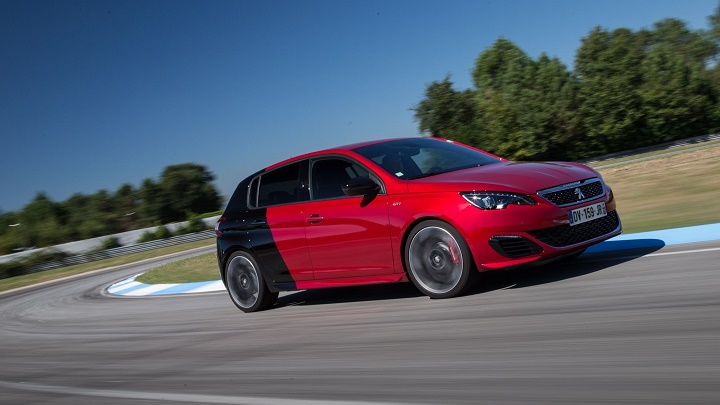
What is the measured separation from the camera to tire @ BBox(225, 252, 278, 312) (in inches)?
315

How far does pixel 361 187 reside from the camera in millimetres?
6523

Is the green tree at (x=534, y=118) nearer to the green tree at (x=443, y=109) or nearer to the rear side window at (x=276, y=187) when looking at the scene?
the green tree at (x=443, y=109)

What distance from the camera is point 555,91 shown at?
61875mm

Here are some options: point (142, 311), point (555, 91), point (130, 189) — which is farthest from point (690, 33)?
point (142, 311)

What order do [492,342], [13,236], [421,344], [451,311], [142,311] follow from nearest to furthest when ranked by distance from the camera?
[492,342]
[421,344]
[451,311]
[142,311]
[13,236]

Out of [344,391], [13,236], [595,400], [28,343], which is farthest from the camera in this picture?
[13,236]

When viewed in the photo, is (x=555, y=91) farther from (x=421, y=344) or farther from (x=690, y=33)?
(x=421, y=344)

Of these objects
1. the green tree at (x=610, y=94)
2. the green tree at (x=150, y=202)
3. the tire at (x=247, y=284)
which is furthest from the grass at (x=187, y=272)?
the green tree at (x=610, y=94)

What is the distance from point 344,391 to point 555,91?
60742 millimetres

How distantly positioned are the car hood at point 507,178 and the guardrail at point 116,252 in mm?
27785

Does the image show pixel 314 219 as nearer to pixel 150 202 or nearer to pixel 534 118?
pixel 150 202

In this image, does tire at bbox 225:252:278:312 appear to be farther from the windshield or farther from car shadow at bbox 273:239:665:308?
the windshield

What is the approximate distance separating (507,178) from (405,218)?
3.03ft

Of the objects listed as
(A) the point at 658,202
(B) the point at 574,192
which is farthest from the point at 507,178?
(A) the point at 658,202
